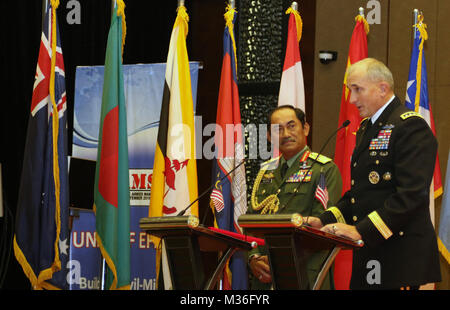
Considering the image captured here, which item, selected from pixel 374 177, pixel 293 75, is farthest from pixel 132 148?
pixel 374 177

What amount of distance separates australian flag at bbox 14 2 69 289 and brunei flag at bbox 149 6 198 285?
68 centimetres

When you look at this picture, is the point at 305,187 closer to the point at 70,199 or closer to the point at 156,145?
the point at 156,145

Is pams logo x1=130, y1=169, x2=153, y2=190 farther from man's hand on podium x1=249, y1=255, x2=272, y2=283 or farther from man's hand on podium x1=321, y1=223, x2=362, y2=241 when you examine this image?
man's hand on podium x1=321, y1=223, x2=362, y2=241

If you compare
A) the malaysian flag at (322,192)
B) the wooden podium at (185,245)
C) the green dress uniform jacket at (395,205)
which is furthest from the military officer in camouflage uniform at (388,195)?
the malaysian flag at (322,192)

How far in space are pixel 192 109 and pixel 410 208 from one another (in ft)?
8.80

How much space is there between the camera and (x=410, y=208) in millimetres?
2689

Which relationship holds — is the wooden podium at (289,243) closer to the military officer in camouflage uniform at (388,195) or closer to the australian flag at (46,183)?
the military officer in camouflage uniform at (388,195)

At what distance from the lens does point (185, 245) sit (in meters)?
2.75

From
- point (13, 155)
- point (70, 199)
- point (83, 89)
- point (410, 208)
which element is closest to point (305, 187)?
point (410, 208)

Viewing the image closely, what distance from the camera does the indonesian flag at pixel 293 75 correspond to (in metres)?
5.16

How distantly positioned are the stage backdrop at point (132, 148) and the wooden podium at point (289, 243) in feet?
9.63

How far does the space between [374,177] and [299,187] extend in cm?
76

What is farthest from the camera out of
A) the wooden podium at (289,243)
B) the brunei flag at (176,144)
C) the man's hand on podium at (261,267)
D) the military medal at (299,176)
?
the brunei flag at (176,144)

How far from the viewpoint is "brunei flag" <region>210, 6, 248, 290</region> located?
493 centimetres
